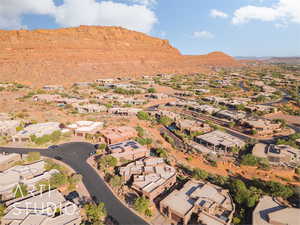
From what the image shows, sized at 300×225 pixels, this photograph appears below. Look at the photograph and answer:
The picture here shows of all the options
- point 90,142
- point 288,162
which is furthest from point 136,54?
point 288,162

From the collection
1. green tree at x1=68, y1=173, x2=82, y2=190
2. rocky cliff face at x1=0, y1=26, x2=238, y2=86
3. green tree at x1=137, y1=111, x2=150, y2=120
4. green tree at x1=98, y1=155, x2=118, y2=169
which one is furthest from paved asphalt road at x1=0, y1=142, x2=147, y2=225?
rocky cliff face at x1=0, y1=26, x2=238, y2=86

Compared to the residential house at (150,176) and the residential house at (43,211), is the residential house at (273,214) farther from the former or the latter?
the residential house at (43,211)

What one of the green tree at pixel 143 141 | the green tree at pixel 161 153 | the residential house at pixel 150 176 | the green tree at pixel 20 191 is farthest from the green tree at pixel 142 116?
the green tree at pixel 20 191

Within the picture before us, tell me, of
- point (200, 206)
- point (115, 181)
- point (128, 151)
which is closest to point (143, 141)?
point (128, 151)

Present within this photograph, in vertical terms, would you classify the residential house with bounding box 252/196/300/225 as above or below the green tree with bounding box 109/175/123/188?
below

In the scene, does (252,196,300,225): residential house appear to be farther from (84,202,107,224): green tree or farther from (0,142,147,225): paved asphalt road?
(84,202,107,224): green tree

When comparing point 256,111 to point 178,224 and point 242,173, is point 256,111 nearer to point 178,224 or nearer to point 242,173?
point 242,173
